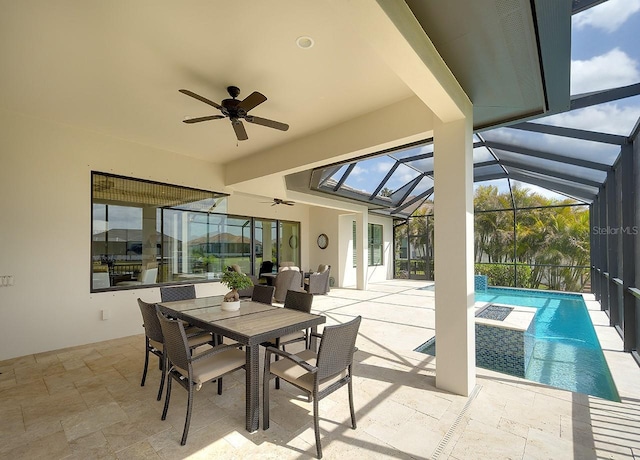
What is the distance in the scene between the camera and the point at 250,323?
260 cm

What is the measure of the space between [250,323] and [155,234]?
370 centimetres

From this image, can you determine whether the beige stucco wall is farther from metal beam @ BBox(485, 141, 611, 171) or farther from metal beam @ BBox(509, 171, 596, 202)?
metal beam @ BBox(509, 171, 596, 202)

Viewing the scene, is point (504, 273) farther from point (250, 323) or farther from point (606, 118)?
point (250, 323)

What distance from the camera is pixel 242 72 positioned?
116 inches

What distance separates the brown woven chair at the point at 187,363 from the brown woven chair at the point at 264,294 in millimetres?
1171

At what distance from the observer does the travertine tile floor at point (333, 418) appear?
6.75ft

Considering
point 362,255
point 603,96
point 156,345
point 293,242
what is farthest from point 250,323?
point 293,242

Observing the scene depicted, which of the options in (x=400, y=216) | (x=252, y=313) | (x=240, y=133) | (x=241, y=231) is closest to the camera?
(x=252, y=313)

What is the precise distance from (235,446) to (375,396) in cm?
133

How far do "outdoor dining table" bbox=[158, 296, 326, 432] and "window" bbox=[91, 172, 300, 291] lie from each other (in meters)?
2.11

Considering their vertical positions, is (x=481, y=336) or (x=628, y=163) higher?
(x=628, y=163)

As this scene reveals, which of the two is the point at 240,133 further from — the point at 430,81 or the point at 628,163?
the point at 628,163

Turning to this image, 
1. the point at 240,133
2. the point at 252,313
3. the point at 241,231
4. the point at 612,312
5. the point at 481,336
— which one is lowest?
the point at 481,336

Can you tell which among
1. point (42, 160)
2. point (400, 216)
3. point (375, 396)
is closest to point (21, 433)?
point (375, 396)
